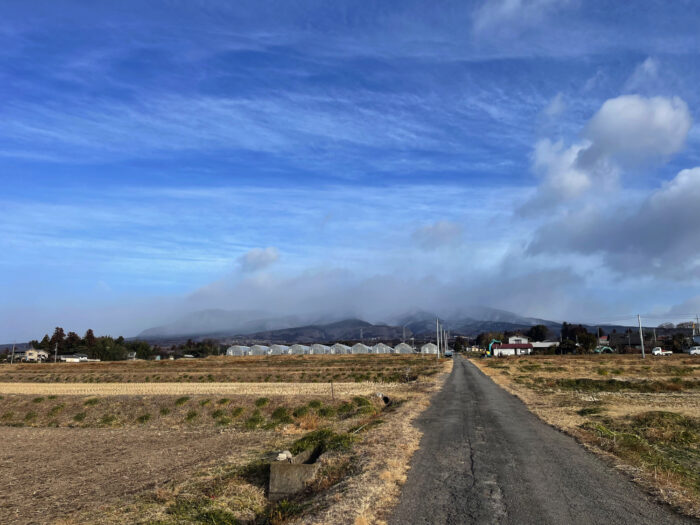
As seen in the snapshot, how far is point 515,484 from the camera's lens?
1145 cm

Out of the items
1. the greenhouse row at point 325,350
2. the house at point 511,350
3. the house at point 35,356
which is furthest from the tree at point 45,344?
the house at point 511,350

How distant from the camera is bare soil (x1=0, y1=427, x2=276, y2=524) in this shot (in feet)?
44.9

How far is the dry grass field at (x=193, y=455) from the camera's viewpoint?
37.7ft

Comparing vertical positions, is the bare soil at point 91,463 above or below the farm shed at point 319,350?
below

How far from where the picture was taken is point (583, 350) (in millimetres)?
134000

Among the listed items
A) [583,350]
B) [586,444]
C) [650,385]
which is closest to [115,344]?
[583,350]

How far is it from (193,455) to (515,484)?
12.8m

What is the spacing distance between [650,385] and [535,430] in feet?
86.6

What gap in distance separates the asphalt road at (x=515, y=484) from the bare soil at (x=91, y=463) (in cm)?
782

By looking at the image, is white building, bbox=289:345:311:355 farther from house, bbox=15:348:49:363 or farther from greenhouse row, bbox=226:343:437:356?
house, bbox=15:348:49:363

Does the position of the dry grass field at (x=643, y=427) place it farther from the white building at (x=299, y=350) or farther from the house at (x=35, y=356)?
the house at (x=35, y=356)

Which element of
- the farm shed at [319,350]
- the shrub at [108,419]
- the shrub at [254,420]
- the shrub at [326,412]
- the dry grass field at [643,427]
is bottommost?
the shrub at [108,419]

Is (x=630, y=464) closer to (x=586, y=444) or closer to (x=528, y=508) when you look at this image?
(x=586, y=444)

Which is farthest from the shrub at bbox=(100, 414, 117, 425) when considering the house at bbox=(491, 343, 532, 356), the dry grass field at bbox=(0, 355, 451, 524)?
the house at bbox=(491, 343, 532, 356)
